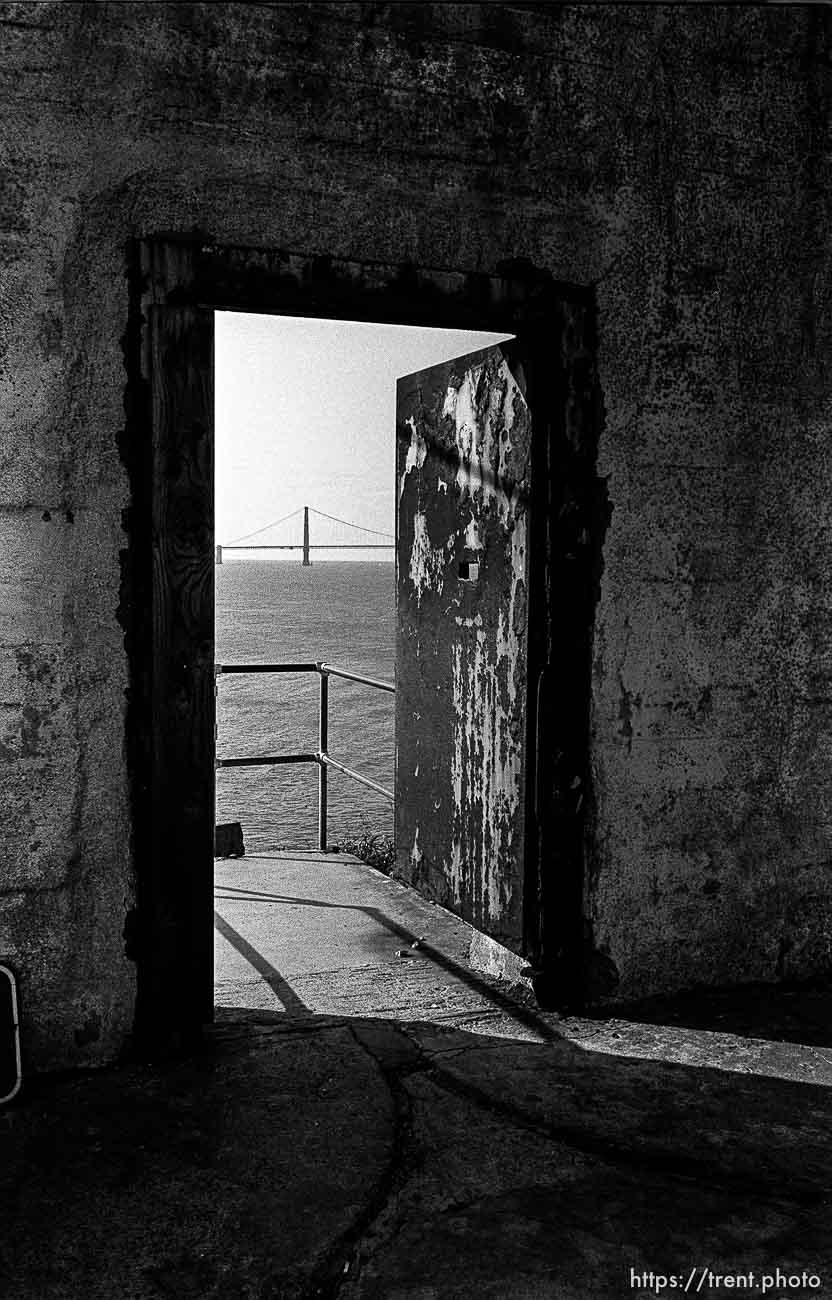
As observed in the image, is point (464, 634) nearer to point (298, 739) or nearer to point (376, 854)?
point (376, 854)

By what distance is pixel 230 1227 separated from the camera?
215 cm

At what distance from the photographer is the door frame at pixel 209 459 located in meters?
2.70

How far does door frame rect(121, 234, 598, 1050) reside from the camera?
2.70m

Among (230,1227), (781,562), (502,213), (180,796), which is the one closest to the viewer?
(230,1227)

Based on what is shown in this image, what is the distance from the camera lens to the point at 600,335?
10.3 ft

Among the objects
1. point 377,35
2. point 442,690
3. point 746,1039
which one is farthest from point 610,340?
point 746,1039

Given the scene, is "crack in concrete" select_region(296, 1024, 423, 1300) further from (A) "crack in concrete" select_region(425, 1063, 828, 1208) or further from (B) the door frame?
(B) the door frame

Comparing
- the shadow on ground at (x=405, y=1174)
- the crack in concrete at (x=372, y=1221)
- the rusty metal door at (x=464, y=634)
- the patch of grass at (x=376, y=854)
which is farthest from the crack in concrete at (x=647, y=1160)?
the patch of grass at (x=376, y=854)

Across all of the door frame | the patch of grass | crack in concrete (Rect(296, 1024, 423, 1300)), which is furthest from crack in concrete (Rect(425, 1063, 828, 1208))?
the patch of grass

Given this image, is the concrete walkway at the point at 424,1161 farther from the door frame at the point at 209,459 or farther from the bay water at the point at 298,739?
the bay water at the point at 298,739

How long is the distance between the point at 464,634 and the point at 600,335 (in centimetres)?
101

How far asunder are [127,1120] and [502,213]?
2.42 meters

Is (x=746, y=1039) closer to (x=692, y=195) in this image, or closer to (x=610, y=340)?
(x=610, y=340)

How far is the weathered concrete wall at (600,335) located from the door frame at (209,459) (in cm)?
5
